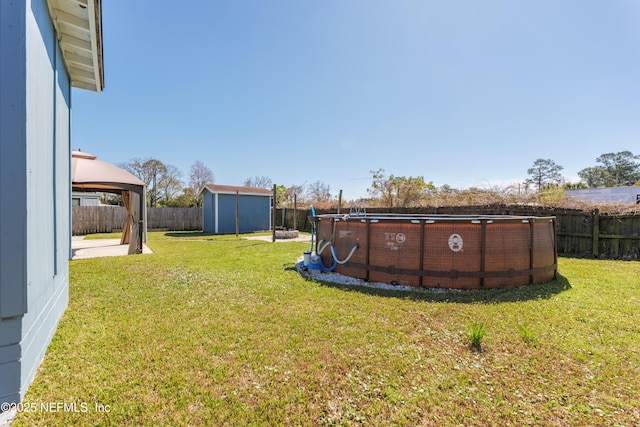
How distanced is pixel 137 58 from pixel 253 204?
405 inches

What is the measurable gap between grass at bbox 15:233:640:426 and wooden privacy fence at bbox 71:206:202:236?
13.3 metres

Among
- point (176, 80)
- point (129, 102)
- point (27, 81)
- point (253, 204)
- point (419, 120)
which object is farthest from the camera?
point (253, 204)

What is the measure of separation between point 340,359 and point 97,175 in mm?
10205

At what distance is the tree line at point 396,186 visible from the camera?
13383 millimetres

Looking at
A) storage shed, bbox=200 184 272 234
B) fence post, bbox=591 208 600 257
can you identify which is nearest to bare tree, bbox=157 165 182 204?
storage shed, bbox=200 184 272 234

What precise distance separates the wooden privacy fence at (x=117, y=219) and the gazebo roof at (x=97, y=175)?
16.8 ft

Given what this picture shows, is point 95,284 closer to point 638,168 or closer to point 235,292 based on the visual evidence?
point 235,292

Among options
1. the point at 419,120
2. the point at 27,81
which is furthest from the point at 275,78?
the point at 27,81

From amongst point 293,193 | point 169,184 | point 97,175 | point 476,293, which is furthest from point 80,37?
point 169,184

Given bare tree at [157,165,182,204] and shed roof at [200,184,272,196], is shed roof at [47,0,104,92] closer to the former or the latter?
shed roof at [200,184,272,196]

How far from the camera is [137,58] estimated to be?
30.3ft

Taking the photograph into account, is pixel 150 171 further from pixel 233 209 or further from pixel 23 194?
pixel 23 194

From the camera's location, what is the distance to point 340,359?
2.42 metres

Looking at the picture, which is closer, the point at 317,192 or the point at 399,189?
the point at 399,189
